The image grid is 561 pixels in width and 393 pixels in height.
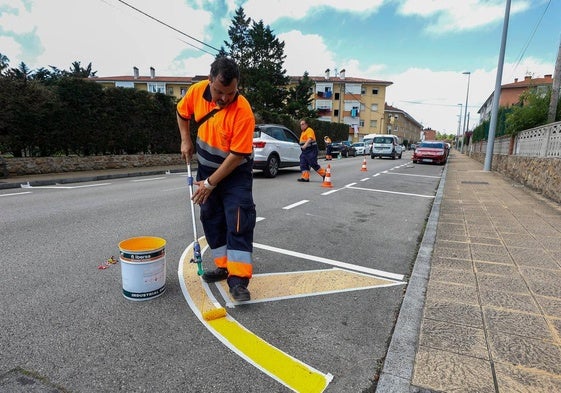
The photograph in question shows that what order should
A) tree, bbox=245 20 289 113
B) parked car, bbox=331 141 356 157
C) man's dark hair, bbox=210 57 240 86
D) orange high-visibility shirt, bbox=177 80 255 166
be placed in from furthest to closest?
tree, bbox=245 20 289 113 → parked car, bbox=331 141 356 157 → orange high-visibility shirt, bbox=177 80 255 166 → man's dark hair, bbox=210 57 240 86

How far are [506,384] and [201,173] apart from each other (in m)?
2.68

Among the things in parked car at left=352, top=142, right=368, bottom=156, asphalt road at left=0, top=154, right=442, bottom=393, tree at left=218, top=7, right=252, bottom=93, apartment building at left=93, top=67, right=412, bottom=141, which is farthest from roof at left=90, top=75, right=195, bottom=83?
asphalt road at left=0, top=154, right=442, bottom=393

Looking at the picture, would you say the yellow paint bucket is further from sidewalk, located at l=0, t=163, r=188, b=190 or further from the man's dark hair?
sidewalk, located at l=0, t=163, r=188, b=190

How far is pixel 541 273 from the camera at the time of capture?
3678 millimetres

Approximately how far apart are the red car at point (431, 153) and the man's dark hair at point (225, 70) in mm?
23284

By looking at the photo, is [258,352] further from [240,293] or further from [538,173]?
[538,173]

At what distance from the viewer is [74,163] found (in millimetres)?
13414

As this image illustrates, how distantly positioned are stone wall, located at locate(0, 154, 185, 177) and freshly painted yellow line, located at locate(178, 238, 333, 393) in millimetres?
11434

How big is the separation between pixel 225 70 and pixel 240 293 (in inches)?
71.4

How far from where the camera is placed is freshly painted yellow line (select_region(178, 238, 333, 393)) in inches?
81.2

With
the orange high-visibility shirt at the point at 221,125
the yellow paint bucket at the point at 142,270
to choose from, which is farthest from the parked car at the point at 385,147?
the yellow paint bucket at the point at 142,270

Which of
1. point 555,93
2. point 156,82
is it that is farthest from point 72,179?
point 156,82

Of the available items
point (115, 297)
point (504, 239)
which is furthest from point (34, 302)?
point (504, 239)

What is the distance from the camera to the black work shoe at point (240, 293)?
2.91 m
